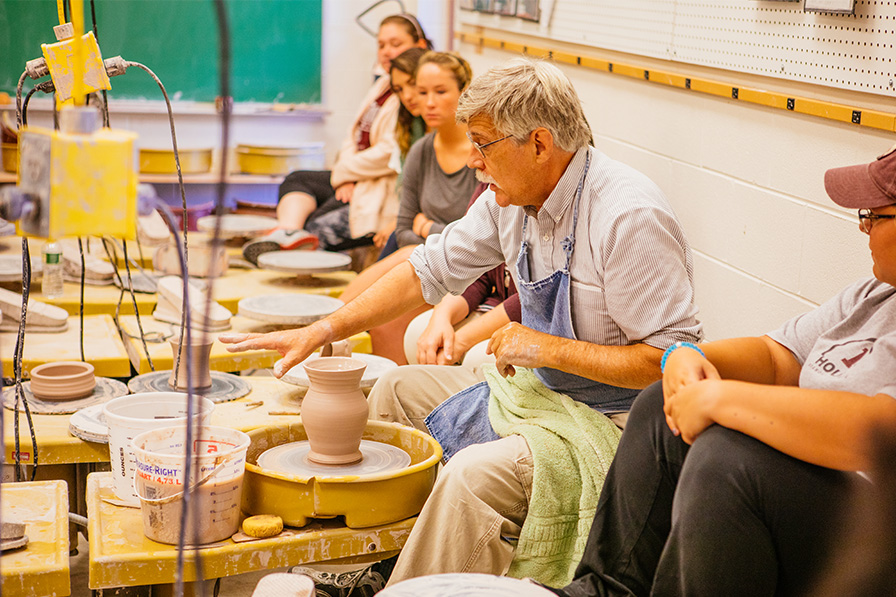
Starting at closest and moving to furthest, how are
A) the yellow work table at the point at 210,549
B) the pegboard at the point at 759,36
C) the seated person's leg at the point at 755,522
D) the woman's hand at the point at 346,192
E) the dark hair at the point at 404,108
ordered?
the seated person's leg at the point at 755,522
the yellow work table at the point at 210,549
the pegboard at the point at 759,36
the dark hair at the point at 404,108
the woman's hand at the point at 346,192

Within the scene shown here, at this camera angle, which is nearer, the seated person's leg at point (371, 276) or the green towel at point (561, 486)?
the green towel at point (561, 486)

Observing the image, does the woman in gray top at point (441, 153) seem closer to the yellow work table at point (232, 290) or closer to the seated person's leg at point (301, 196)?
the yellow work table at point (232, 290)

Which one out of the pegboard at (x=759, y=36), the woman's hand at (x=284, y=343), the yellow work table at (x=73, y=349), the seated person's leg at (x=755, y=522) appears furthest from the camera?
the yellow work table at (x=73, y=349)

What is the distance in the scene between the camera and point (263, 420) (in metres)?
2.18

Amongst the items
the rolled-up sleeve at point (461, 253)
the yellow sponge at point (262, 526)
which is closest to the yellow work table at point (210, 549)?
the yellow sponge at point (262, 526)

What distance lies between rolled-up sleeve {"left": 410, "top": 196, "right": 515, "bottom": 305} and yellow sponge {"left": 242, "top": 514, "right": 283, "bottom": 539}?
31.2 inches

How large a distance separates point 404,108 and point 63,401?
97.3 inches

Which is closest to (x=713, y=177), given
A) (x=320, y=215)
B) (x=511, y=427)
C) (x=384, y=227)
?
(x=511, y=427)

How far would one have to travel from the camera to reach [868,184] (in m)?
1.46

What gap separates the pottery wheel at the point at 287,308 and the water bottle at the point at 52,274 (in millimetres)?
676

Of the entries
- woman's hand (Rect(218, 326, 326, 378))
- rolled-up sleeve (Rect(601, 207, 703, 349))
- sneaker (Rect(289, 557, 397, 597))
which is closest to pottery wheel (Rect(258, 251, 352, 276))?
woman's hand (Rect(218, 326, 326, 378))

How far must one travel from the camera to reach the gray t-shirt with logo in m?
1.46

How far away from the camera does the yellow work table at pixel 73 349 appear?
8.38 feet

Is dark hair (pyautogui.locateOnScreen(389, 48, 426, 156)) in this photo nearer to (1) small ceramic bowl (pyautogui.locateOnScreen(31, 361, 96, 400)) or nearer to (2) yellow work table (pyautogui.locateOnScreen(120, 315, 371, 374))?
(2) yellow work table (pyautogui.locateOnScreen(120, 315, 371, 374))
